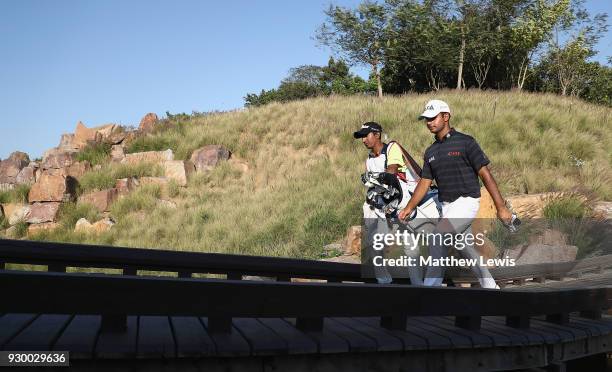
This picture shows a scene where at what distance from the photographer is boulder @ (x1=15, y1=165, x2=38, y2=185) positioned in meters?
22.0

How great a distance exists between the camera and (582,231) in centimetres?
1014

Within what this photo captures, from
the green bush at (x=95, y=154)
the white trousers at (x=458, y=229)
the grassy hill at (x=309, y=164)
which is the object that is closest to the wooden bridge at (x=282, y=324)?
the white trousers at (x=458, y=229)

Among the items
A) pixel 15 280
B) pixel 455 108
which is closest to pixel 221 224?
pixel 455 108

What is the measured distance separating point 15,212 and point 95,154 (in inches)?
163

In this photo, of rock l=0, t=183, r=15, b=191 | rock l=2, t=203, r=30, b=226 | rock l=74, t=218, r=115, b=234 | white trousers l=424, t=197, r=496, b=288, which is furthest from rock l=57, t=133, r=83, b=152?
white trousers l=424, t=197, r=496, b=288

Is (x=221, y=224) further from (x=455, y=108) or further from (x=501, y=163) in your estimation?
(x=455, y=108)

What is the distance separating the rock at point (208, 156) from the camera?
21422 mm

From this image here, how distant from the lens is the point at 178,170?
2070 centimetres

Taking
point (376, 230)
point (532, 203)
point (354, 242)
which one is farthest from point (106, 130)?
point (376, 230)

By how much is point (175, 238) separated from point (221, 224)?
1.27 m

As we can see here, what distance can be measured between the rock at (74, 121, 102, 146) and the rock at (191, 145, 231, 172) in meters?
4.54

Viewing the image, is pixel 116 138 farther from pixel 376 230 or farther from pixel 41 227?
pixel 376 230

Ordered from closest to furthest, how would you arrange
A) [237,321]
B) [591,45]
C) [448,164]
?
[237,321]
[448,164]
[591,45]

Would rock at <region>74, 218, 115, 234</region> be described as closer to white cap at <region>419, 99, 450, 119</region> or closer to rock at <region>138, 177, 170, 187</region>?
rock at <region>138, 177, 170, 187</region>
